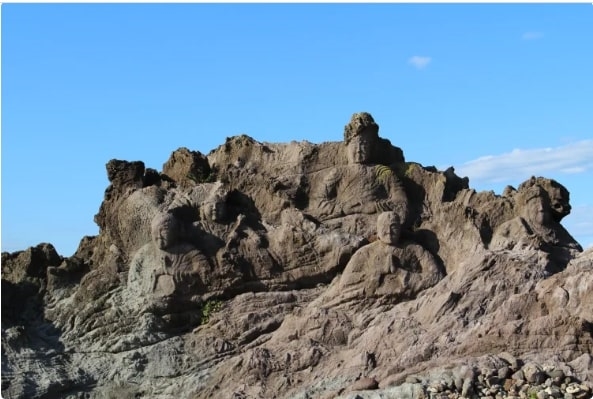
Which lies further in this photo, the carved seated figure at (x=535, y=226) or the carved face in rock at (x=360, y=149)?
the carved face in rock at (x=360, y=149)

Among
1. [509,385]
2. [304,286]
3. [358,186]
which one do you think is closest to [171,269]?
[304,286]

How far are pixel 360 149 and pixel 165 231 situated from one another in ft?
11.2

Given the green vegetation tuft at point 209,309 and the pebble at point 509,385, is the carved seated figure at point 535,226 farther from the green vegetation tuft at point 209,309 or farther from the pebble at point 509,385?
the green vegetation tuft at point 209,309

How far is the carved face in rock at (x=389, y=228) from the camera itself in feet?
59.1

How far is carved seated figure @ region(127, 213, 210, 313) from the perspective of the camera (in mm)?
18172

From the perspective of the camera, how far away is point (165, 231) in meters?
18.2

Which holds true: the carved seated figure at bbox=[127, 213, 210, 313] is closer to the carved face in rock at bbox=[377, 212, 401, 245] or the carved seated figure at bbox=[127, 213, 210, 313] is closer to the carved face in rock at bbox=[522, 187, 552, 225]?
the carved face in rock at bbox=[377, 212, 401, 245]

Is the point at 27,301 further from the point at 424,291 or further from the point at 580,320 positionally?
the point at 580,320

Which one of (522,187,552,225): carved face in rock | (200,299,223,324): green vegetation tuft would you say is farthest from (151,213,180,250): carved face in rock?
(522,187,552,225): carved face in rock

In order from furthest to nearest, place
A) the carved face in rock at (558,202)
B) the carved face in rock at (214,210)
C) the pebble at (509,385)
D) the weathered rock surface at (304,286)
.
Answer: the carved face in rock at (558,202) < the carved face in rock at (214,210) < the weathered rock surface at (304,286) < the pebble at (509,385)

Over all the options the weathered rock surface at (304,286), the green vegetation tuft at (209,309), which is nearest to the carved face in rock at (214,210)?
the weathered rock surface at (304,286)

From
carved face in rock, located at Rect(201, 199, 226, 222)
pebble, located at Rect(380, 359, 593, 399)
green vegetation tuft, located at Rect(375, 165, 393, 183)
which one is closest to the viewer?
pebble, located at Rect(380, 359, 593, 399)

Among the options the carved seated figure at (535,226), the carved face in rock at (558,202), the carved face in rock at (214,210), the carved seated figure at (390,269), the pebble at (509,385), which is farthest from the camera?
the carved face in rock at (558,202)

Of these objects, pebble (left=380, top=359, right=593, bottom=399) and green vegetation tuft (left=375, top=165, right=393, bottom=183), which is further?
green vegetation tuft (left=375, top=165, right=393, bottom=183)
